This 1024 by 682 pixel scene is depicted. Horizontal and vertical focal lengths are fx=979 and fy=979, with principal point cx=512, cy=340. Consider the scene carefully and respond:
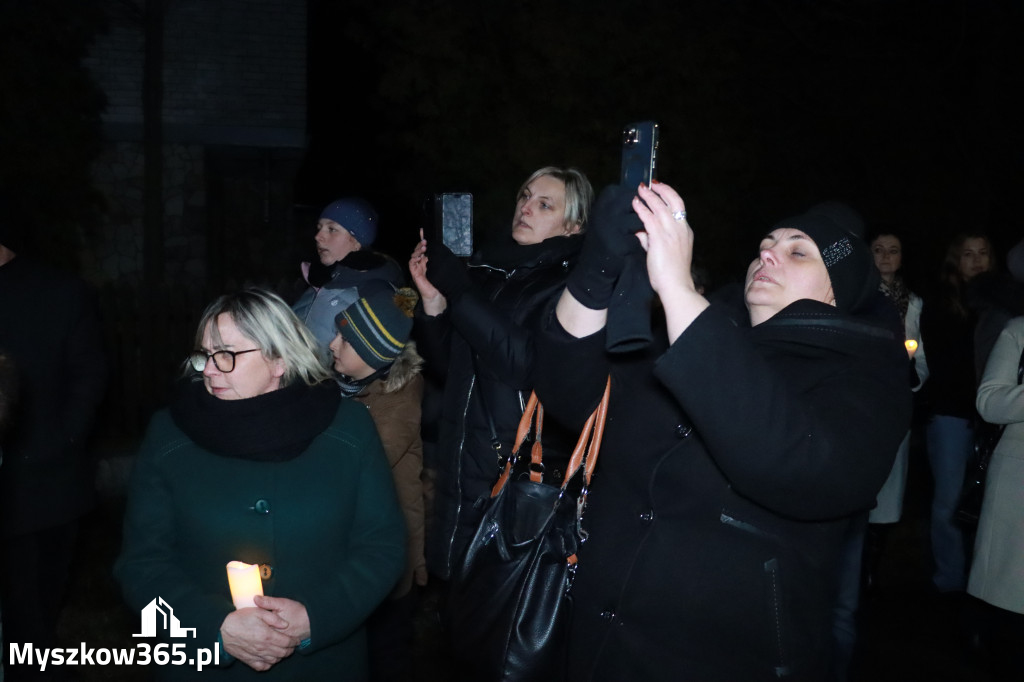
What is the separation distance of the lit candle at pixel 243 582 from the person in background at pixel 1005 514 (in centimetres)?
313

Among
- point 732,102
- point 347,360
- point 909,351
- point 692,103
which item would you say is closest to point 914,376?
point 909,351

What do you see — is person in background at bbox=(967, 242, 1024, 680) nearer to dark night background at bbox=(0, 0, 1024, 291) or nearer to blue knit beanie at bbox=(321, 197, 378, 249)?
blue knit beanie at bbox=(321, 197, 378, 249)

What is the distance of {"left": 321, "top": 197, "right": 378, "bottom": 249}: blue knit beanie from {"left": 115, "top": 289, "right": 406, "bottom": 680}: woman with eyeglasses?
227 centimetres

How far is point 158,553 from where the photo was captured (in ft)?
8.83

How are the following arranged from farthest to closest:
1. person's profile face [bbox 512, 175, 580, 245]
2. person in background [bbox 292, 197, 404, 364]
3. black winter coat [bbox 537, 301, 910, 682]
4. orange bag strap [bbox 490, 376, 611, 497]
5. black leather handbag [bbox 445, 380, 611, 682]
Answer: person in background [bbox 292, 197, 404, 364] < person's profile face [bbox 512, 175, 580, 245] < black leather handbag [bbox 445, 380, 611, 682] < orange bag strap [bbox 490, 376, 611, 497] < black winter coat [bbox 537, 301, 910, 682]

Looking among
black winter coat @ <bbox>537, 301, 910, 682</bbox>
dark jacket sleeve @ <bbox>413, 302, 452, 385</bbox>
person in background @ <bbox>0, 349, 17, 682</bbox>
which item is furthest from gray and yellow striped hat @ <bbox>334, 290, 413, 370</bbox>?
person in background @ <bbox>0, 349, 17, 682</bbox>

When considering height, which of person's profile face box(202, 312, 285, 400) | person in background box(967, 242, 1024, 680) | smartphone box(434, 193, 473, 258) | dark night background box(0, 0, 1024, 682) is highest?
dark night background box(0, 0, 1024, 682)

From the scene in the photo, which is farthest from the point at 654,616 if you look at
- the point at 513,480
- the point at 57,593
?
the point at 57,593

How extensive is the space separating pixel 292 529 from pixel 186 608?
1.10 ft

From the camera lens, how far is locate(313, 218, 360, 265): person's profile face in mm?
5074

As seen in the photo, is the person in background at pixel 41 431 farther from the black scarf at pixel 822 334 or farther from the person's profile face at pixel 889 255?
the person's profile face at pixel 889 255

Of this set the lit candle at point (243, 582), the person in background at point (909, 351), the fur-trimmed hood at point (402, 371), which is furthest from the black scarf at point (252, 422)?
the person in background at point (909, 351)

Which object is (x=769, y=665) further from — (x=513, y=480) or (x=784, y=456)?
(x=513, y=480)

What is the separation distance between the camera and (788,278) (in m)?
2.48
